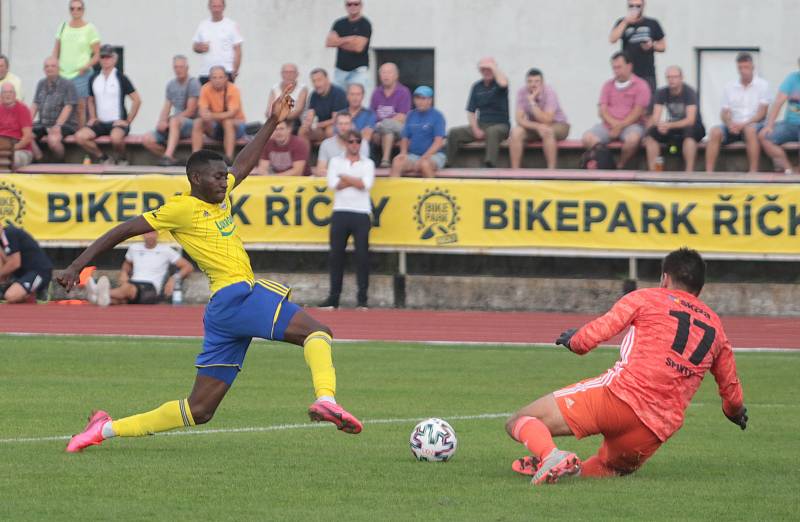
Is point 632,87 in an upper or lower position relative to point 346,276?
upper

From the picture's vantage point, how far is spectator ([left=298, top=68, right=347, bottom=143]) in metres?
22.1

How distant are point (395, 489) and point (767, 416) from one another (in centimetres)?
462

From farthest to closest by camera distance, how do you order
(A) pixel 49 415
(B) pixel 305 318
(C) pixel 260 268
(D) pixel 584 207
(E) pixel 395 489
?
(C) pixel 260 268, (D) pixel 584 207, (A) pixel 49 415, (B) pixel 305 318, (E) pixel 395 489

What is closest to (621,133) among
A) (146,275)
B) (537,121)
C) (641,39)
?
(537,121)

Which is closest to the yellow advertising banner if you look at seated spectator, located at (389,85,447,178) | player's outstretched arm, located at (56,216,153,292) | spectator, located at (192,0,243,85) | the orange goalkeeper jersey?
seated spectator, located at (389,85,447,178)

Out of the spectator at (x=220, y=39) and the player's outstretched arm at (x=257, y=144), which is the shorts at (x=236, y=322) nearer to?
the player's outstretched arm at (x=257, y=144)

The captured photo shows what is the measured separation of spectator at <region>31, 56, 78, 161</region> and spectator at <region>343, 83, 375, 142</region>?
4.34 metres

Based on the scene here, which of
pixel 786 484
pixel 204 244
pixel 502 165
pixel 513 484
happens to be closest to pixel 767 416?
pixel 786 484

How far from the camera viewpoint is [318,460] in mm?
9242

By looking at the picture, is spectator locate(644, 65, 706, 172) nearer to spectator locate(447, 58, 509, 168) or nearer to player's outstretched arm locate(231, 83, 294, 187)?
spectator locate(447, 58, 509, 168)

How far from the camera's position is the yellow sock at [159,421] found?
30.1 feet

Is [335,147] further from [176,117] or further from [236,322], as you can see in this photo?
[236,322]

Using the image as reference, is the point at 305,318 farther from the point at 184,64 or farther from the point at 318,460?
the point at 184,64

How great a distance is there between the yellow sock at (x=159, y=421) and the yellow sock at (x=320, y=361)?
80 cm
